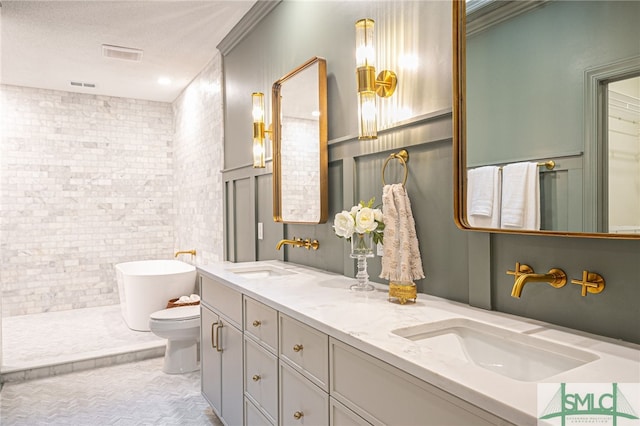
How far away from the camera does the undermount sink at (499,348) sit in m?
1.12

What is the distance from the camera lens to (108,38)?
12.2 feet

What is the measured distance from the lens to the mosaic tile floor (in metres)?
2.70

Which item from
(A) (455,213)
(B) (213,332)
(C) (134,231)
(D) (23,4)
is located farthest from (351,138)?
(C) (134,231)

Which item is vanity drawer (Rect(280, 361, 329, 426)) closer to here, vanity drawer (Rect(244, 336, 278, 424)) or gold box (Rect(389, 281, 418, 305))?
vanity drawer (Rect(244, 336, 278, 424))

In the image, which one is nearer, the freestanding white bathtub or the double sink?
the double sink

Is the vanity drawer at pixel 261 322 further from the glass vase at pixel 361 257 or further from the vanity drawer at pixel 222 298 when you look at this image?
the glass vase at pixel 361 257

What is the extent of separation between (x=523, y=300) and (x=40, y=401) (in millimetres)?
3188

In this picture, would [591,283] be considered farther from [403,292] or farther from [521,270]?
[403,292]

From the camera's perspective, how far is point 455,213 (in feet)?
5.11

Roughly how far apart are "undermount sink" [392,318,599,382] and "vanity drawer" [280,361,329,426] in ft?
1.26

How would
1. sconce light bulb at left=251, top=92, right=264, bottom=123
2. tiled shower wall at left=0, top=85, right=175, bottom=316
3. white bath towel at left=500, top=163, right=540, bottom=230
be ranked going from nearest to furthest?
white bath towel at left=500, top=163, right=540, bottom=230 < sconce light bulb at left=251, top=92, right=264, bottom=123 < tiled shower wall at left=0, top=85, right=175, bottom=316

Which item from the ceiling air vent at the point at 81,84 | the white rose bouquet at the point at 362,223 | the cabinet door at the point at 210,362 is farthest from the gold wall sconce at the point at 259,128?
the ceiling air vent at the point at 81,84

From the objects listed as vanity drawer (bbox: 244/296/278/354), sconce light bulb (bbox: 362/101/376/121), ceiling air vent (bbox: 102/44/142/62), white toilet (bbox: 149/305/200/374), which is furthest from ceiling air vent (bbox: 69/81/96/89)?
sconce light bulb (bbox: 362/101/376/121)

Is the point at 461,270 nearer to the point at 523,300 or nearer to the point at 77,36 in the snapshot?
the point at 523,300
